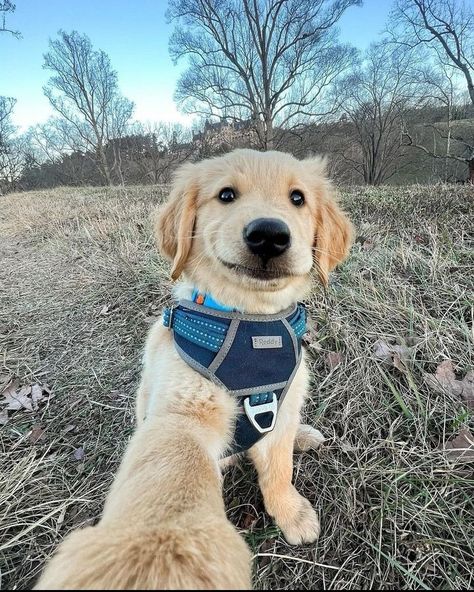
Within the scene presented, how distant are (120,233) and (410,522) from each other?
539 centimetres

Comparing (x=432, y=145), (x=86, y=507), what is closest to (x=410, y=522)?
(x=86, y=507)

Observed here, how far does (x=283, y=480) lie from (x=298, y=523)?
0.57 ft

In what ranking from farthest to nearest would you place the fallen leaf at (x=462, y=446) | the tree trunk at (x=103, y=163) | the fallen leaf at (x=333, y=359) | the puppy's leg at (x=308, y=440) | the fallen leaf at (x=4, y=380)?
the tree trunk at (x=103, y=163) < the fallen leaf at (x=4, y=380) < the fallen leaf at (x=333, y=359) < the puppy's leg at (x=308, y=440) < the fallen leaf at (x=462, y=446)

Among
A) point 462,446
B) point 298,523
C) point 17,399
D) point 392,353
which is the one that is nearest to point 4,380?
point 17,399

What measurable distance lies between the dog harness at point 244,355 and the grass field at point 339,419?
21.2 inches

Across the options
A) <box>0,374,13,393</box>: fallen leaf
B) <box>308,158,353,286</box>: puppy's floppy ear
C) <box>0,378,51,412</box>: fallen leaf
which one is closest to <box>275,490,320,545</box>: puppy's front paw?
<box>308,158,353,286</box>: puppy's floppy ear

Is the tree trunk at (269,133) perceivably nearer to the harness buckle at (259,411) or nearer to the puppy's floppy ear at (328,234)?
the puppy's floppy ear at (328,234)

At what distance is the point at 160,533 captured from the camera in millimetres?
722

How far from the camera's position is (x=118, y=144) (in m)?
33.6

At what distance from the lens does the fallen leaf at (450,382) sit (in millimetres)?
1890

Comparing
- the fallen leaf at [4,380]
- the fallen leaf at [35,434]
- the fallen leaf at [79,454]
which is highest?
the fallen leaf at [4,380]

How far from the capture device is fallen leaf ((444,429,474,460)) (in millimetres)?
1583

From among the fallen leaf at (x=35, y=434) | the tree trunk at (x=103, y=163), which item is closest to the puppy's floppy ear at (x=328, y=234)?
the fallen leaf at (x=35, y=434)

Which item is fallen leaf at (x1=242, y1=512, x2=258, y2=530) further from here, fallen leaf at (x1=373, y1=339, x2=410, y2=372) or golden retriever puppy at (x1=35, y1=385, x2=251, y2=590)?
fallen leaf at (x1=373, y1=339, x2=410, y2=372)
